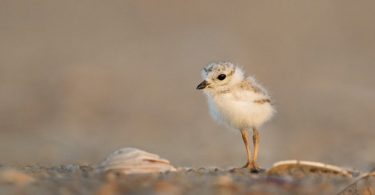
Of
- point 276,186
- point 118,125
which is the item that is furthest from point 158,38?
point 276,186

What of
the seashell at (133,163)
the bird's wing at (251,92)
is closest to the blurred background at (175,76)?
the bird's wing at (251,92)

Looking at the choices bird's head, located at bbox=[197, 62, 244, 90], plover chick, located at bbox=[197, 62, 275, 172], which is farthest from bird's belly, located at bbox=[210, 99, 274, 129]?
bird's head, located at bbox=[197, 62, 244, 90]

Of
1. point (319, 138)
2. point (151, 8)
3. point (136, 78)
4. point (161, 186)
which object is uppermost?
point (151, 8)

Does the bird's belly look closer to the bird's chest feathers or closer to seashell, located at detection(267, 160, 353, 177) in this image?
the bird's chest feathers

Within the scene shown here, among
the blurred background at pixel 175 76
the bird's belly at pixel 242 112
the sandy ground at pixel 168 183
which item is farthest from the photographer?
the blurred background at pixel 175 76

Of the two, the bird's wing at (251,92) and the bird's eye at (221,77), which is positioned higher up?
the bird's eye at (221,77)

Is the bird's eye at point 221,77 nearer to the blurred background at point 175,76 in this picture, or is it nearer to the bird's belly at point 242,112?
the bird's belly at point 242,112

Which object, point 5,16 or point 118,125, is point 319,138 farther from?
point 5,16
